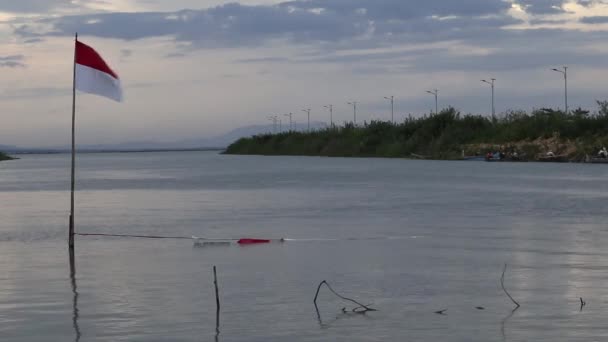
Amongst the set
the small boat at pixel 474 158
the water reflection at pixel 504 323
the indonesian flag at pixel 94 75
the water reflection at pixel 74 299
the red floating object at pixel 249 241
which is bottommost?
the water reflection at pixel 74 299

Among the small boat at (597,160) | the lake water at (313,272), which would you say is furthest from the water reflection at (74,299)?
the small boat at (597,160)

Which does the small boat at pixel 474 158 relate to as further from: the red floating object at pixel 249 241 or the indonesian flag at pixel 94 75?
the indonesian flag at pixel 94 75

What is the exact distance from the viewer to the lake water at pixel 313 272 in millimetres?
16562

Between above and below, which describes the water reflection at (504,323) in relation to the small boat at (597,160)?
below

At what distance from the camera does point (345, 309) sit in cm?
1814

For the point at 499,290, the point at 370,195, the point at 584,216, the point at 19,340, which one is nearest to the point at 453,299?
the point at 499,290

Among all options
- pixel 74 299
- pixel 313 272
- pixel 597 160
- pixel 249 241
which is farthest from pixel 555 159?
pixel 74 299

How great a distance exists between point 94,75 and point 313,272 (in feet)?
25.1

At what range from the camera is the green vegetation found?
11525cm

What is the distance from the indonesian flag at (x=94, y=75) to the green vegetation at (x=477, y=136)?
8734 cm

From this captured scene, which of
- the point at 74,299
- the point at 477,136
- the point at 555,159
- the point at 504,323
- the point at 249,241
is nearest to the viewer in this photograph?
the point at 504,323

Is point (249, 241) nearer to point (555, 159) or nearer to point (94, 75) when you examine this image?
point (94, 75)

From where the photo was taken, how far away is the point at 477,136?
139 m

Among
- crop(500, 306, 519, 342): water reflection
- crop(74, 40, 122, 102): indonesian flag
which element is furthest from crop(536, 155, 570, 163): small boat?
crop(500, 306, 519, 342): water reflection
